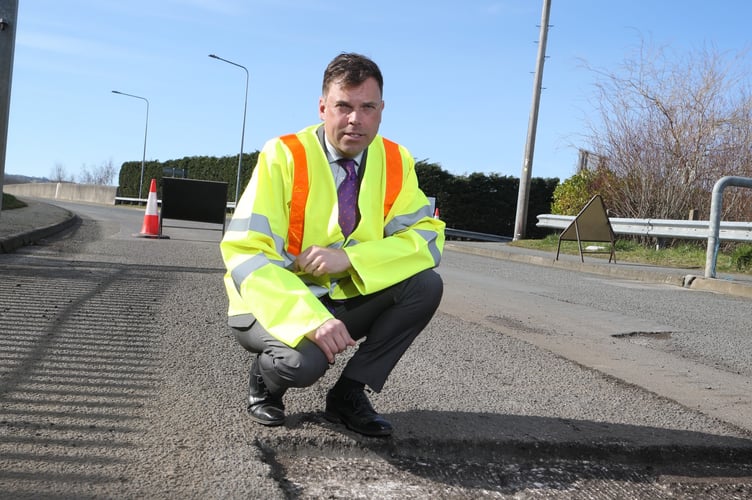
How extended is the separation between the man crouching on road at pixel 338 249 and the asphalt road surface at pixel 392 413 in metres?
0.24

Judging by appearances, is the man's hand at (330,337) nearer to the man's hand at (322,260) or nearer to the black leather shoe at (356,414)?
the man's hand at (322,260)

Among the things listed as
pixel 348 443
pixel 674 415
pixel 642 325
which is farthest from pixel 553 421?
pixel 642 325

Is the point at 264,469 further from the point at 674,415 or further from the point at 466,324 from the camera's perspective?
the point at 466,324

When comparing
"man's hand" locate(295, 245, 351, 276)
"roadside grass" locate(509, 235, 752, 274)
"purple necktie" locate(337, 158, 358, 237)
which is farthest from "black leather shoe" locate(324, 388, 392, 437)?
"roadside grass" locate(509, 235, 752, 274)

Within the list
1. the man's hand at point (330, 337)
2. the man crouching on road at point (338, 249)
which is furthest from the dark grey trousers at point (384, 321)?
the man's hand at point (330, 337)

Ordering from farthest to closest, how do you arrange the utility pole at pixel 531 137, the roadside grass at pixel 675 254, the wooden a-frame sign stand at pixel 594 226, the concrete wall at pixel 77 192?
the concrete wall at pixel 77 192, the utility pole at pixel 531 137, the wooden a-frame sign stand at pixel 594 226, the roadside grass at pixel 675 254

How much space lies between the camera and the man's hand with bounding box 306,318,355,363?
2.57 m

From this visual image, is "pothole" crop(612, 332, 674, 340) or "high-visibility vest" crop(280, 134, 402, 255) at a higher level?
"high-visibility vest" crop(280, 134, 402, 255)

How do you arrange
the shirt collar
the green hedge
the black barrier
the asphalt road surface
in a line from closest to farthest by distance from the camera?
1. the asphalt road surface
2. the shirt collar
3. the black barrier
4. the green hedge

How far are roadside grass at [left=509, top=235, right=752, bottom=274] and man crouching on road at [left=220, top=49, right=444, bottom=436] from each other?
10356 mm

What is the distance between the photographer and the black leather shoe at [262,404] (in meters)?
2.91

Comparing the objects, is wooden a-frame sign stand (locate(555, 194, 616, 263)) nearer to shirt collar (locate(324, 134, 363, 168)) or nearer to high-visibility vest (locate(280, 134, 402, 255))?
shirt collar (locate(324, 134, 363, 168))

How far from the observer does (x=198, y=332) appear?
484 centimetres

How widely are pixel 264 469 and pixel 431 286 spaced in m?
0.95
